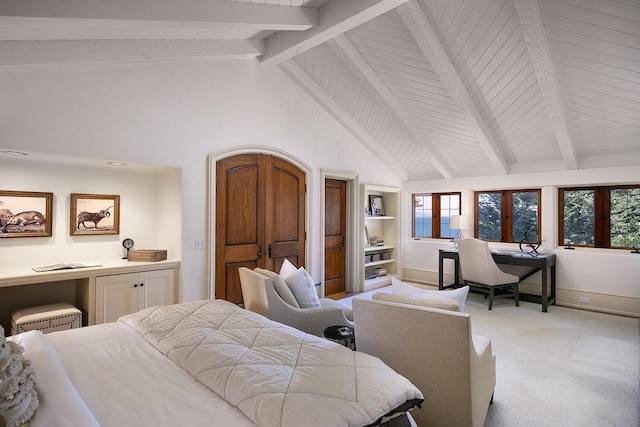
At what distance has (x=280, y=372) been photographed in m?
1.40

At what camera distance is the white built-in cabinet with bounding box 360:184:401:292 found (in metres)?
→ 6.25

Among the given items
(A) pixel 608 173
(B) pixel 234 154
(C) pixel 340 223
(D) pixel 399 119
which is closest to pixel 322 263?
(C) pixel 340 223

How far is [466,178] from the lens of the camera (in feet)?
19.5

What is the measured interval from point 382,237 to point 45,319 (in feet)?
17.7

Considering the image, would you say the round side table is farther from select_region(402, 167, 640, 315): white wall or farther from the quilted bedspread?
select_region(402, 167, 640, 315): white wall

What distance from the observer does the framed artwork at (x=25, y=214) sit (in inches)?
118

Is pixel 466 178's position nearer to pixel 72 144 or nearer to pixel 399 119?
pixel 399 119

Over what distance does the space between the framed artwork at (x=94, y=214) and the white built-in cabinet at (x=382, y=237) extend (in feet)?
12.7

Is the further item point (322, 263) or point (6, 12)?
point (322, 263)

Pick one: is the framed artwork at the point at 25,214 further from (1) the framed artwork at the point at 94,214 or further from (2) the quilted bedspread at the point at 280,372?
(2) the quilted bedspread at the point at 280,372

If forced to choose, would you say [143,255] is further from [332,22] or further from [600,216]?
[600,216]

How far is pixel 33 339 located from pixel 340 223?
14.4 ft

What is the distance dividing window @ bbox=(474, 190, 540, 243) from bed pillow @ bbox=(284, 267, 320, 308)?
4075mm

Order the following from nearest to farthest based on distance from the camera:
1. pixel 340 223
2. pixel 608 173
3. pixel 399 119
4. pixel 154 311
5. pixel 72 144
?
pixel 154 311 → pixel 72 144 → pixel 608 173 → pixel 399 119 → pixel 340 223
